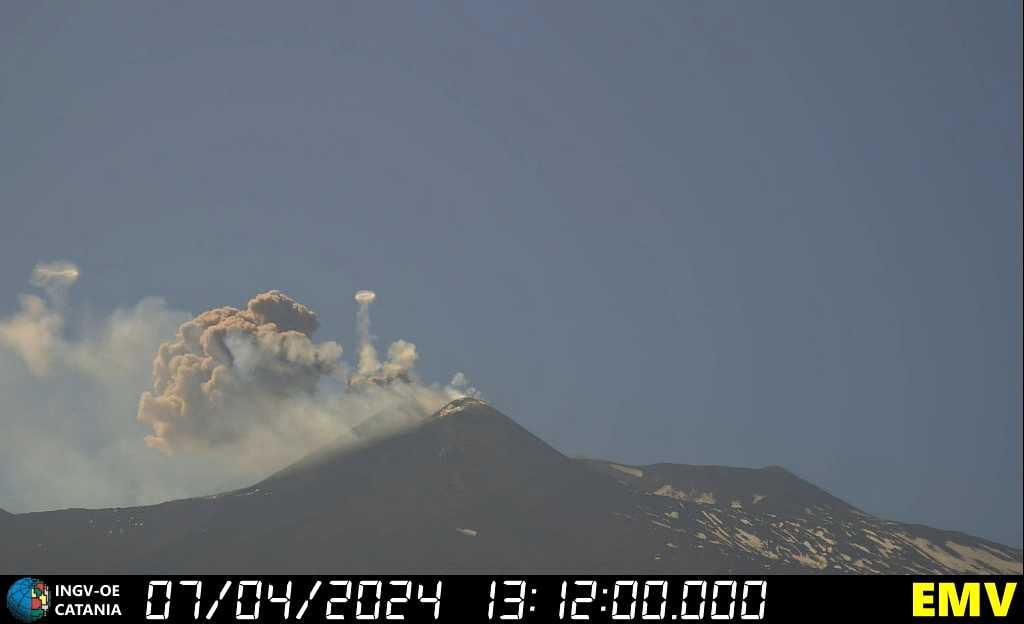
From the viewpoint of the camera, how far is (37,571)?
182875 millimetres

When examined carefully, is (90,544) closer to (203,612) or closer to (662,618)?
(203,612)

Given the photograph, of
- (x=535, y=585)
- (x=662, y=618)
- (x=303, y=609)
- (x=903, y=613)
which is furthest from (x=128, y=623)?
(x=903, y=613)

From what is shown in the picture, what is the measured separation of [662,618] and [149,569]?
138056mm

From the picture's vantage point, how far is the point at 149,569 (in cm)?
18400

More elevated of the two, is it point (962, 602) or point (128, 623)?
point (962, 602)

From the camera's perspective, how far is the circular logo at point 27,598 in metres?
73.1

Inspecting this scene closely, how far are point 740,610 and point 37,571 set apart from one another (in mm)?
152221

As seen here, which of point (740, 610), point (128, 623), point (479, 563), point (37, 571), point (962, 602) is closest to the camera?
point (962, 602)

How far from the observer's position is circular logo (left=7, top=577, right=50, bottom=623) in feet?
240

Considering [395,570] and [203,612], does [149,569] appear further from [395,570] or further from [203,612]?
[203,612]

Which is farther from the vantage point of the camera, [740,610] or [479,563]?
[479,563]

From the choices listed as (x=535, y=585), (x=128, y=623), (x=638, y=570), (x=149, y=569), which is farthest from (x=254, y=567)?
(x=535, y=585)

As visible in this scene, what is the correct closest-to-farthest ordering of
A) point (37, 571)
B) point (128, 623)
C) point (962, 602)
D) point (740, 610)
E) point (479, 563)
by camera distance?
point (962, 602)
point (740, 610)
point (128, 623)
point (37, 571)
point (479, 563)

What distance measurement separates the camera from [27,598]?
73.7 m
